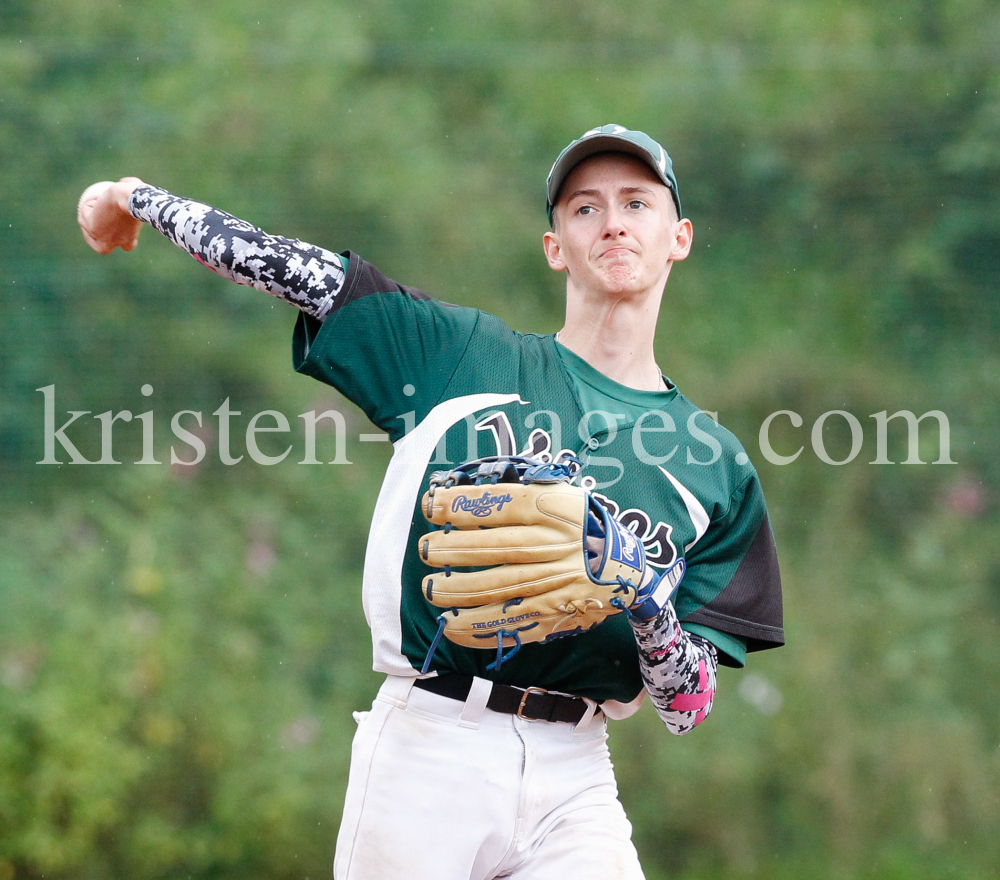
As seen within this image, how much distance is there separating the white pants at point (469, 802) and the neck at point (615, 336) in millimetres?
849

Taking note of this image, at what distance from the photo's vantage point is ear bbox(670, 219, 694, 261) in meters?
2.95

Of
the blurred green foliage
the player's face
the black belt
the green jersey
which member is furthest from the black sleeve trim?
the blurred green foliage

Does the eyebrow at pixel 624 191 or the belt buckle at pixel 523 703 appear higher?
the eyebrow at pixel 624 191

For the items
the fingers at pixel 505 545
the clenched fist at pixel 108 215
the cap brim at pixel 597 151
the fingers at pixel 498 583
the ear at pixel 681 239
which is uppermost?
the cap brim at pixel 597 151

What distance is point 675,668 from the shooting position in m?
2.40

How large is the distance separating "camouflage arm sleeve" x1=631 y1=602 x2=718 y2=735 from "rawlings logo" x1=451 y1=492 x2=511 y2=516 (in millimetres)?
384

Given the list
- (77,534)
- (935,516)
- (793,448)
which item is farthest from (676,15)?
(77,534)

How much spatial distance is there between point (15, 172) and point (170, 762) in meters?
3.05

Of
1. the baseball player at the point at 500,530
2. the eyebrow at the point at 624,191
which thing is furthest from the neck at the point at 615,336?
the eyebrow at the point at 624,191

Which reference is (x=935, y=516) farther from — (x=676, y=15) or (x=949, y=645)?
(x=676, y=15)

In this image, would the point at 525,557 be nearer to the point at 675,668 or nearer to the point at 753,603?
the point at 675,668

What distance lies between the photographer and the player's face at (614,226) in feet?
8.96

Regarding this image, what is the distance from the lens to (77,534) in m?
5.80

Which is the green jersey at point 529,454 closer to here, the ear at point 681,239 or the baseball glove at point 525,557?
the baseball glove at point 525,557
